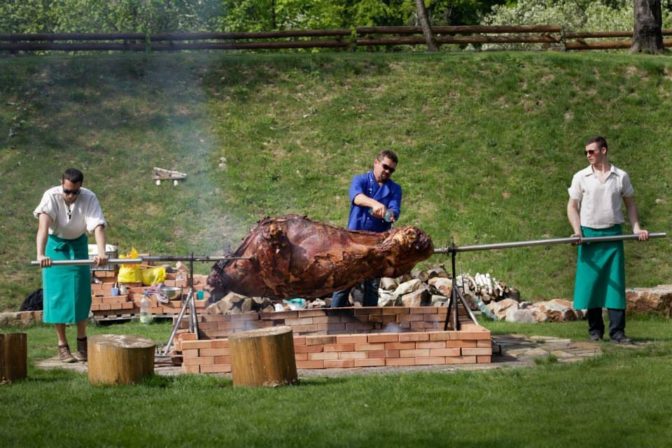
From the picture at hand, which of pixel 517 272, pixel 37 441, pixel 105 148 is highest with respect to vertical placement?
pixel 105 148

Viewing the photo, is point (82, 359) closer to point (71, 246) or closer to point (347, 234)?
point (71, 246)

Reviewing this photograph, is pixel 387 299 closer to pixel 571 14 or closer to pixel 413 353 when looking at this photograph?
pixel 413 353

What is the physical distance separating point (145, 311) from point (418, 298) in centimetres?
351

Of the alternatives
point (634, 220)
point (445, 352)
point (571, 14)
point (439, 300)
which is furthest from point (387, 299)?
point (571, 14)

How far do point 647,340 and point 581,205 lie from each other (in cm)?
151

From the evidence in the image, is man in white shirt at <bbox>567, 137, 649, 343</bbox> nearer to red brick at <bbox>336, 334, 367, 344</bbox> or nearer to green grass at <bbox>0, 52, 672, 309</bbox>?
red brick at <bbox>336, 334, 367, 344</bbox>

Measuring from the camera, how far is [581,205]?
40.4 feet

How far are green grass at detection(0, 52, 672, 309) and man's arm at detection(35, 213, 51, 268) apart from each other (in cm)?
639

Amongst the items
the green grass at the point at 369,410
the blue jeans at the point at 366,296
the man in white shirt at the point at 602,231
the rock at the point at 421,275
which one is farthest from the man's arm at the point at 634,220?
the rock at the point at 421,275

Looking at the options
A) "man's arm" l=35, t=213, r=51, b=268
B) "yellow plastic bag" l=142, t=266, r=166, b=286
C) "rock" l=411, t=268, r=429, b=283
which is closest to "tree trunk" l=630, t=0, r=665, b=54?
"rock" l=411, t=268, r=429, b=283

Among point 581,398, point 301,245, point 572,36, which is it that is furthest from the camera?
point 572,36

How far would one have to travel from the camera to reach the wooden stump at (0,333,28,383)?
32.3 ft

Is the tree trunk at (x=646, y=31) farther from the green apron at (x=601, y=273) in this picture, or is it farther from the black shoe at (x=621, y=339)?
the black shoe at (x=621, y=339)

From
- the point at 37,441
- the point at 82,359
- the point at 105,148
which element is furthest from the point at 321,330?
the point at 105,148
